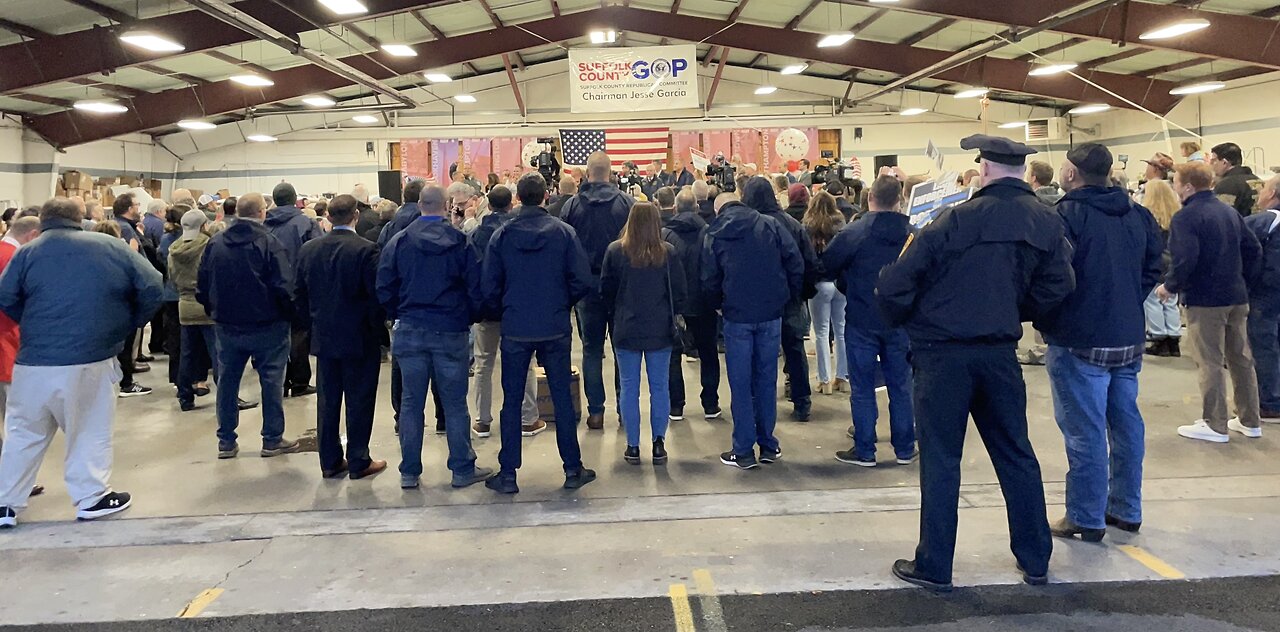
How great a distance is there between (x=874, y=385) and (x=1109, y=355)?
139 centimetres

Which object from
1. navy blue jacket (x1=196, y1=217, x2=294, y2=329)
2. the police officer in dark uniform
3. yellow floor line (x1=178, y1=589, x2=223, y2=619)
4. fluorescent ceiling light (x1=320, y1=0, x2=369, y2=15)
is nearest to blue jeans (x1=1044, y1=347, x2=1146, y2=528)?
the police officer in dark uniform

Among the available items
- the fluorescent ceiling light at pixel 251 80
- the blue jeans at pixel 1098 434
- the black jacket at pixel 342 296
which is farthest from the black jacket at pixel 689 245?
the fluorescent ceiling light at pixel 251 80

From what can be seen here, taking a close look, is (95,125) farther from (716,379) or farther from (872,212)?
(872,212)

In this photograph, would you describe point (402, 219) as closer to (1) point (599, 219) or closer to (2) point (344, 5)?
(1) point (599, 219)

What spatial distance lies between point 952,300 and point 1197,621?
143 cm

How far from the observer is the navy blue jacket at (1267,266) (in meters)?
5.40

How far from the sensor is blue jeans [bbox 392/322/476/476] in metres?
4.60

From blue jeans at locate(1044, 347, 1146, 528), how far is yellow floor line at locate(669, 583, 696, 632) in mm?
1863

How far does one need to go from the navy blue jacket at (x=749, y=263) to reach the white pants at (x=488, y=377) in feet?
5.09

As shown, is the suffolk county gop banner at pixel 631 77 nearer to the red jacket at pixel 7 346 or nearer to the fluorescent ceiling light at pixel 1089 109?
the red jacket at pixel 7 346

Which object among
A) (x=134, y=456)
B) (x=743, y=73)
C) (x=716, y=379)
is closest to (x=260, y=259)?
(x=134, y=456)

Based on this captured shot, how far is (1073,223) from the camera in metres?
3.60

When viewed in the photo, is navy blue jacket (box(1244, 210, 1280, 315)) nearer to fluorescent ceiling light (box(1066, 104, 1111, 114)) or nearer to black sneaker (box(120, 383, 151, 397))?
black sneaker (box(120, 383, 151, 397))

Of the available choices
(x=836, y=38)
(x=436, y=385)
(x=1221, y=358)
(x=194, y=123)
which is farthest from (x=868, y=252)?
(x=194, y=123)
